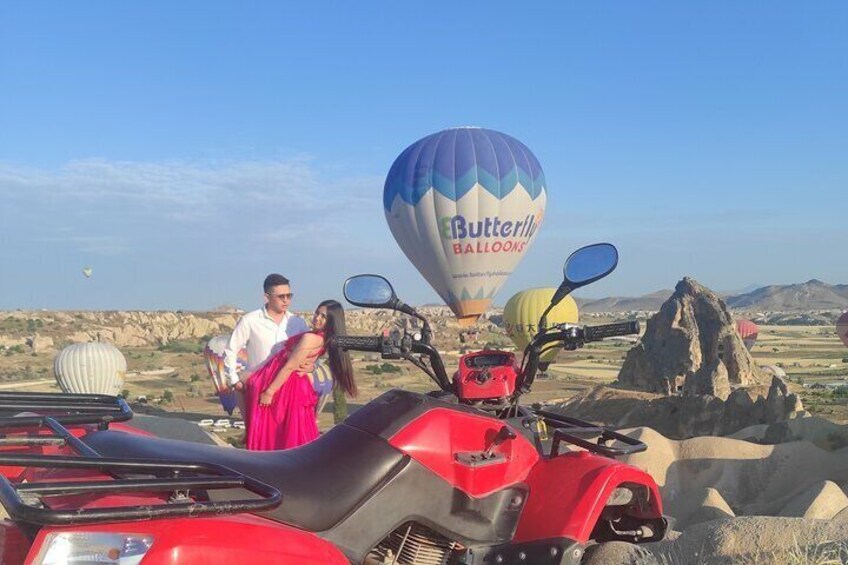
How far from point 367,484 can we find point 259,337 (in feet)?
14.3

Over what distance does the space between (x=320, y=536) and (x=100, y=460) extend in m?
0.76

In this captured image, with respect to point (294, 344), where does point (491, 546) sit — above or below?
below

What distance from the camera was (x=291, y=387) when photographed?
263 inches

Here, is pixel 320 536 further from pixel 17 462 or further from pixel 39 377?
pixel 39 377

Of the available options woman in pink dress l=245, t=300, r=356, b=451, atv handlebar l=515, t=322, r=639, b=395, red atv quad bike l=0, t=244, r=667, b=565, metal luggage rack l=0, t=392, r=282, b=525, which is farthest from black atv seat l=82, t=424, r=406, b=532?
woman in pink dress l=245, t=300, r=356, b=451

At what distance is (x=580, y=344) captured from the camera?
371 centimetres

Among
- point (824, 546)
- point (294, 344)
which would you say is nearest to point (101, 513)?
point (824, 546)

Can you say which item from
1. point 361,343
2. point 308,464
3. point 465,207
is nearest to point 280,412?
point 361,343

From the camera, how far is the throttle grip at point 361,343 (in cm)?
376

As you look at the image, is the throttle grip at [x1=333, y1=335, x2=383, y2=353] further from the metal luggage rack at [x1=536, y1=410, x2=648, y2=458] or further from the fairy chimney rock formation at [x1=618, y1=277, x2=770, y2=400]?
the fairy chimney rock formation at [x1=618, y1=277, x2=770, y2=400]

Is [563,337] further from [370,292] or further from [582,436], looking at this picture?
[370,292]

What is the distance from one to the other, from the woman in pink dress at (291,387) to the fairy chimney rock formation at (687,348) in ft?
77.2

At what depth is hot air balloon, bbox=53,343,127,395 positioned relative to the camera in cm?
2775

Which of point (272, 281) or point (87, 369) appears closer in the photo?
point (272, 281)
